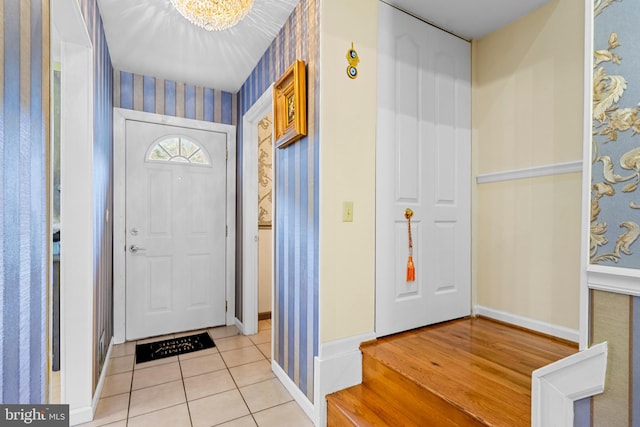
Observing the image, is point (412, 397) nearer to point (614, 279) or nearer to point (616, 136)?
point (614, 279)

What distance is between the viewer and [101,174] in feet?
7.41

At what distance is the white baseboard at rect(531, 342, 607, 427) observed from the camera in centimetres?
91

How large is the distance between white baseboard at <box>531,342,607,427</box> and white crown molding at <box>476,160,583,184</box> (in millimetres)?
1330

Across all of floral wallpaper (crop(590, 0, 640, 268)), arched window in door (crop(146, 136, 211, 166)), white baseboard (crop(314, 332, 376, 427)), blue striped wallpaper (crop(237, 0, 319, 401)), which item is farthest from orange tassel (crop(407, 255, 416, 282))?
arched window in door (crop(146, 136, 211, 166))

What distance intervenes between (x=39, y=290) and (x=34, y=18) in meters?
0.87

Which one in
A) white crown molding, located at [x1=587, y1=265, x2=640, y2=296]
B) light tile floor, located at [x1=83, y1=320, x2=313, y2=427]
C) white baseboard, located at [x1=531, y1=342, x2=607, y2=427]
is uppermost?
white crown molding, located at [x1=587, y1=265, x2=640, y2=296]

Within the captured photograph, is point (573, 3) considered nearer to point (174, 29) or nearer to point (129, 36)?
point (174, 29)

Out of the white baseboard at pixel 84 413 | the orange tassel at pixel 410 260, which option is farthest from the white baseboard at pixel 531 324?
the white baseboard at pixel 84 413

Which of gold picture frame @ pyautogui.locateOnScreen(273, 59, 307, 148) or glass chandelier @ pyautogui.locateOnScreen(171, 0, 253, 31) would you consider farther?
gold picture frame @ pyautogui.locateOnScreen(273, 59, 307, 148)

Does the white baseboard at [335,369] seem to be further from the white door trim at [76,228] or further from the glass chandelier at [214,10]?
the glass chandelier at [214,10]

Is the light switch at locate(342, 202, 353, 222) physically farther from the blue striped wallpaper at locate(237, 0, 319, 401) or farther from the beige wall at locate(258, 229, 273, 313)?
the beige wall at locate(258, 229, 273, 313)

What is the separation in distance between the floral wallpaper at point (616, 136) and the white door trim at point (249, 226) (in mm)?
2679

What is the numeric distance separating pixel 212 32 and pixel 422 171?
6.08 ft

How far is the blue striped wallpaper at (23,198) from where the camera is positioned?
0.81 meters
